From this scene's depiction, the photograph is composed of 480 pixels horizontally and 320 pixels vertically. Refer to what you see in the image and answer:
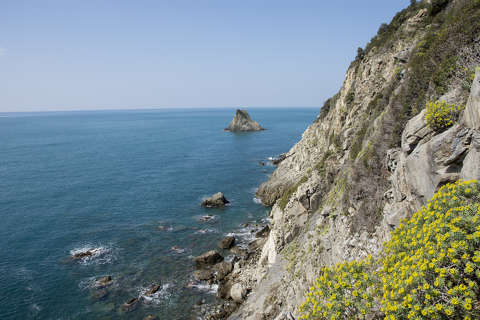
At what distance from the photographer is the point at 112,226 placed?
155ft

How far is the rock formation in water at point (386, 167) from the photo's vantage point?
37.0 ft

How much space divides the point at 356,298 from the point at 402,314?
6.33 feet

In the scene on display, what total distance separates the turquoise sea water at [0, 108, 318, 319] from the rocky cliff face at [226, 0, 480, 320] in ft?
39.4

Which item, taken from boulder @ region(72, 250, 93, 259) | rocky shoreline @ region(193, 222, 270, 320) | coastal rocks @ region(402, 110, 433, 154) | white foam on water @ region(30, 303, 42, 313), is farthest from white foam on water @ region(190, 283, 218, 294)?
coastal rocks @ region(402, 110, 433, 154)

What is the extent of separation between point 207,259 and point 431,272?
32277mm

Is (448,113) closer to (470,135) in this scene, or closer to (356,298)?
(470,135)

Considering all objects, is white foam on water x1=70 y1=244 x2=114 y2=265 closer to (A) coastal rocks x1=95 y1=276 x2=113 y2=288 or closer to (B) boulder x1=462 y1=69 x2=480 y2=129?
(A) coastal rocks x1=95 y1=276 x2=113 y2=288

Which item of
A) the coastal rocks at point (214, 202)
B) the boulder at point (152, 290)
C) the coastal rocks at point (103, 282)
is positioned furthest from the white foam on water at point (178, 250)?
the coastal rocks at point (214, 202)

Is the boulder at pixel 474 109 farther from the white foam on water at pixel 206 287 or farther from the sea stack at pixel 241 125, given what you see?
the sea stack at pixel 241 125

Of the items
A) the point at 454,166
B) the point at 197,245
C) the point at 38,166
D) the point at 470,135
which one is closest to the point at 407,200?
the point at 454,166

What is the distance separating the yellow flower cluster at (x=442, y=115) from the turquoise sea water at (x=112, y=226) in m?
27.9

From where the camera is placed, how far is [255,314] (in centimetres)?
2161

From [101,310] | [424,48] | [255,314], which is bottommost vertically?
[101,310]

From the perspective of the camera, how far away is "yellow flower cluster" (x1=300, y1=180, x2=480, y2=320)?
734 cm
